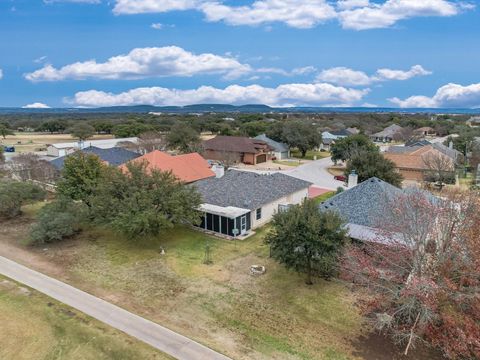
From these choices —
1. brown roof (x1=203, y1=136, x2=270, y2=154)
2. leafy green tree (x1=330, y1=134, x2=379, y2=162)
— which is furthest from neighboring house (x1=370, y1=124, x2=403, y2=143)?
leafy green tree (x1=330, y1=134, x2=379, y2=162)

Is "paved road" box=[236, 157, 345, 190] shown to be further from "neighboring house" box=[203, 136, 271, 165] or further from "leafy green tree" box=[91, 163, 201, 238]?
"leafy green tree" box=[91, 163, 201, 238]

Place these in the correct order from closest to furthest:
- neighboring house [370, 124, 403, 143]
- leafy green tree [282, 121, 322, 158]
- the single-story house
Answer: the single-story house, leafy green tree [282, 121, 322, 158], neighboring house [370, 124, 403, 143]

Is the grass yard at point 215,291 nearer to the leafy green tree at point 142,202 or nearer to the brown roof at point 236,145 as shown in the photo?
the leafy green tree at point 142,202

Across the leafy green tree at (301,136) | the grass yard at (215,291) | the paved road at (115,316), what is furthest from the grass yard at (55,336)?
the leafy green tree at (301,136)

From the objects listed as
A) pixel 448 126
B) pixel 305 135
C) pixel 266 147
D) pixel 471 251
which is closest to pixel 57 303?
pixel 471 251

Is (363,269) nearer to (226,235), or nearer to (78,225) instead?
(226,235)
